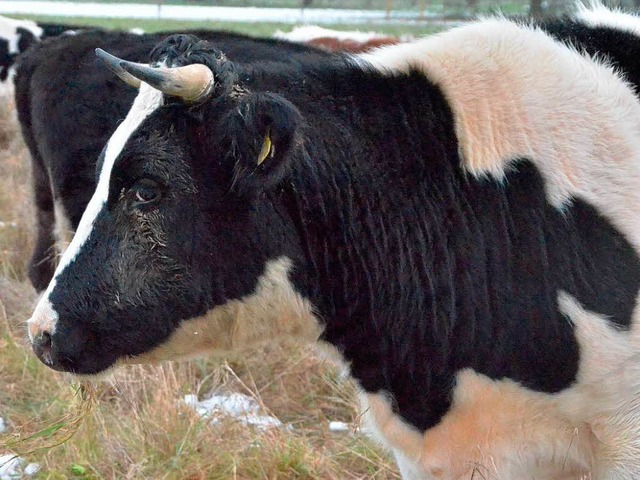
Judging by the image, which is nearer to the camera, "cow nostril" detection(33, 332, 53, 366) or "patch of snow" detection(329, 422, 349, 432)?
"cow nostril" detection(33, 332, 53, 366)

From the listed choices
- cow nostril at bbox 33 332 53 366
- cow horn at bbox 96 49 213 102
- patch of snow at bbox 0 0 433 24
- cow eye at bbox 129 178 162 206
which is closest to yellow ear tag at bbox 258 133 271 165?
cow horn at bbox 96 49 213 102

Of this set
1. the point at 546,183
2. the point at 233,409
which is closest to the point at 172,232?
the point at 546,183

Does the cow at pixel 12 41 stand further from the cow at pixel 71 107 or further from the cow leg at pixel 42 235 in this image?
the cow leg at pixel 42 235

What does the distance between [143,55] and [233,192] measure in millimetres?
2784

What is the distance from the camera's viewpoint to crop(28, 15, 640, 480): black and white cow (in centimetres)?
293

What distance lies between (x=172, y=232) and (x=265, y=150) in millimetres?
382

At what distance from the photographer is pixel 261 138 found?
9.16 feet

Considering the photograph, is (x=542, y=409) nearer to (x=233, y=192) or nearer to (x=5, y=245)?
(x=233, y=192)

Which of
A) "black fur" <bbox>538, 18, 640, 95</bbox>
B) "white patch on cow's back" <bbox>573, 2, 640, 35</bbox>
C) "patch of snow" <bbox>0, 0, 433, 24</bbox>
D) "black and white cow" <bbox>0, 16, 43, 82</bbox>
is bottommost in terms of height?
"patch of snow" <bbox>0, 0, 433, 24</bbox>

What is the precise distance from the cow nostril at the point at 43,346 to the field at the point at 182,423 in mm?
507

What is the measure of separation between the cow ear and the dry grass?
1337 mm

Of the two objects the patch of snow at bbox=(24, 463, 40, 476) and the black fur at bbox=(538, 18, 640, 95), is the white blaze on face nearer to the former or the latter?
the patch of snow at bbox=(24, 463, 40, 476)

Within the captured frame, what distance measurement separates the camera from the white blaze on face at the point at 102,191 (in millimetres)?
2945

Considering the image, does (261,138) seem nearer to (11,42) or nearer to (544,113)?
(544,113)
